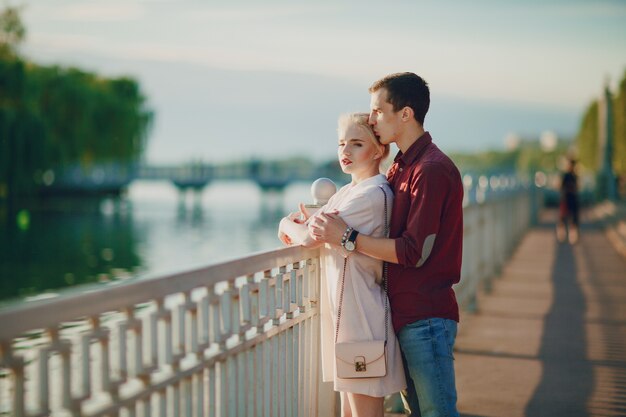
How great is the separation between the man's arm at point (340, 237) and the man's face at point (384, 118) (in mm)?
401

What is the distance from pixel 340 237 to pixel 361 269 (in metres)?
0.20

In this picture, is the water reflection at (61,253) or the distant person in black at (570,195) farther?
the water reflection at (61,253)

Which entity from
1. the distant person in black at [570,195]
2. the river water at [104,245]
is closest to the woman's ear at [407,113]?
the river water at [104,245]

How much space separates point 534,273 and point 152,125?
54338mm

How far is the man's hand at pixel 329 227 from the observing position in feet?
11.4

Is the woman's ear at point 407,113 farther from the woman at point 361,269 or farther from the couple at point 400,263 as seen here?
the woman at point 361,269

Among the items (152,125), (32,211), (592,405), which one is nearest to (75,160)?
(32,211)

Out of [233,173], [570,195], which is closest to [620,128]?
[570,195]

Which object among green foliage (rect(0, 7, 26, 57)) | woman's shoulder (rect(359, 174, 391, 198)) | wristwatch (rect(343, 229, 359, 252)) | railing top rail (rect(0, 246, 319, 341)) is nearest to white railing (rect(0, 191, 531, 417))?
railing top rail (rect(0, 246, 319, 341))

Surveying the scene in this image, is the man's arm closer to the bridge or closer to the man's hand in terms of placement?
the man's hand

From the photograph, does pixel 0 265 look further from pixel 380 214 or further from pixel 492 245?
pixel 380 214

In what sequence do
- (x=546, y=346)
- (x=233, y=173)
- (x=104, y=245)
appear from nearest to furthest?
1. (x=546, y=346)
2. (x=104, y=245)
3. (x=233, y=173)

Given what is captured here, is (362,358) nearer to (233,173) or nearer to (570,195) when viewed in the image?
(570,195)

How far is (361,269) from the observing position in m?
3.60
